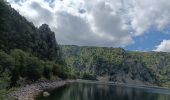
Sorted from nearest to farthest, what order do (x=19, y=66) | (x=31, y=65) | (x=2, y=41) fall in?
(x=19, y=66) → (x=31, y=65) → (x=2, y=41)

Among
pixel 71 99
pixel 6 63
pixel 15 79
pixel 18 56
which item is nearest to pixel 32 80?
pixel 18 56

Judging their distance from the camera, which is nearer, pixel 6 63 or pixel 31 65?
pixel 6 63

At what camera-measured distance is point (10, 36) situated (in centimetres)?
18538

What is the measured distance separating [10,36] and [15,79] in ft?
250

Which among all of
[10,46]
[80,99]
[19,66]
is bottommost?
[80,99]

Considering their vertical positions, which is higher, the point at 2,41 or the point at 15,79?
the point at 2,41

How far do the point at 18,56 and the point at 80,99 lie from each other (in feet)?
133

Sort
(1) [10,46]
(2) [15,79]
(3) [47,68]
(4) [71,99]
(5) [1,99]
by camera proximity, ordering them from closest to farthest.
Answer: (5) [1,99]
(4) [71,99]
(2) [15,79]
(1) [10,46]
(3) [47,68]

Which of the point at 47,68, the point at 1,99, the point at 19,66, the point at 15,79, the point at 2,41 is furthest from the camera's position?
the point at 47,68

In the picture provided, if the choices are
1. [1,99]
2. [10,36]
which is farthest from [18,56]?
[1,99]

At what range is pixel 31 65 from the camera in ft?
489

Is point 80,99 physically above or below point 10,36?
below

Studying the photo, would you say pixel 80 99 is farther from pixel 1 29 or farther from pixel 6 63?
pixel 1 29

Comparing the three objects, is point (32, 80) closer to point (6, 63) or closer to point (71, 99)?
point (6, 63)
